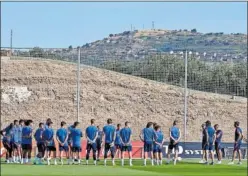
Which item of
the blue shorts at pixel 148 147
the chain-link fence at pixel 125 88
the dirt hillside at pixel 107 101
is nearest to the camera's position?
the blue shorts at pixel 148 147

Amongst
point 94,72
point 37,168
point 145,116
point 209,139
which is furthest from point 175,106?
point 37,168

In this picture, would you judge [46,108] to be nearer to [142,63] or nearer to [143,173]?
[142,63]

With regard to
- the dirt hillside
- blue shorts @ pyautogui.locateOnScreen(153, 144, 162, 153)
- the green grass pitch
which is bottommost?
the green grass pitch

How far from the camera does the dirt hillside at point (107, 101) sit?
58500mm

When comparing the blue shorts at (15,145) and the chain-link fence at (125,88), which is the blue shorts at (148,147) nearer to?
the blue shorts at (15,145)

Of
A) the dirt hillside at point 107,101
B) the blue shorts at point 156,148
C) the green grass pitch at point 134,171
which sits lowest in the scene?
the green grass pitch at point 134,171

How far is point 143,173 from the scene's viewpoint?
101 ft

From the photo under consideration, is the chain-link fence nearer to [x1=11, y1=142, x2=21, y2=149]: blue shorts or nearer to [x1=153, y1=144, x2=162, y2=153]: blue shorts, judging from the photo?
[x1=11, y1=142, x2=21, y2=149]: blue shorts

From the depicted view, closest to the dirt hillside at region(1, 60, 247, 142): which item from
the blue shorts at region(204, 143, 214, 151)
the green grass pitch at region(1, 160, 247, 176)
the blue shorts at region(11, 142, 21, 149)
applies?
the blue shorts at region(11, 142, 21, 149)

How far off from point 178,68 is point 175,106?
7223 mm

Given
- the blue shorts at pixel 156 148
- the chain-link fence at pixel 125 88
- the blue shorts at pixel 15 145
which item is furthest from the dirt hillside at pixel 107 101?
the blue shorts at pixel 156 148

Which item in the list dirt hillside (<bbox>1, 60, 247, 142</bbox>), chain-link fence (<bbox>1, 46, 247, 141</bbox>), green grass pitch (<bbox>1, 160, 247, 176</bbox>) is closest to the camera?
green grass pitch (<bbox>1, 160, 247, 176</bbox>)

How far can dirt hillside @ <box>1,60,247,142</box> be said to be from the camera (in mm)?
58500

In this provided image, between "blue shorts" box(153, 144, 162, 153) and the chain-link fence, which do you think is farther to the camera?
the chain-link fence
